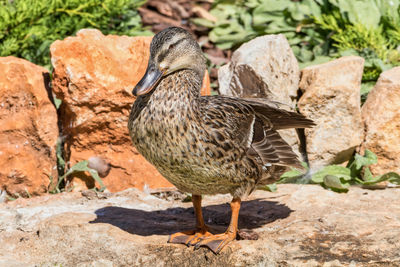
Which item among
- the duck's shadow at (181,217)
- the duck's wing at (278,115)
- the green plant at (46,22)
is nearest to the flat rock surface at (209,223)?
the duck's shadow at (181,217)

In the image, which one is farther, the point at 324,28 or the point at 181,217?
the point at 324,28

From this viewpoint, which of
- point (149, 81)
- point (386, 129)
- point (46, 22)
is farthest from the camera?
point (46, 22)

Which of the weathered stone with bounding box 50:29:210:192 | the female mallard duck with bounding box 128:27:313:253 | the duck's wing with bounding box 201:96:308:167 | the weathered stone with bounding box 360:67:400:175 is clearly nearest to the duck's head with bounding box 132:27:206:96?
the female mallard duck with bounding box 128:27:313:253

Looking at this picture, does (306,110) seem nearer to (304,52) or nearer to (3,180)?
(304,52)

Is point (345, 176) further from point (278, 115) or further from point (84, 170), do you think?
point (84, 170)

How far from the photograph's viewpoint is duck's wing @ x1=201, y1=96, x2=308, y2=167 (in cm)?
384

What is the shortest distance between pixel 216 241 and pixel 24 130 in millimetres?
2181

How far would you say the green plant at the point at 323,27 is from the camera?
6.58 meters

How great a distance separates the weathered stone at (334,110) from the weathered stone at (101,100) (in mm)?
1450

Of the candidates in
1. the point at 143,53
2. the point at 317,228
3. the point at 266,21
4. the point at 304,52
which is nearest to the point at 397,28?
the point at 304,52

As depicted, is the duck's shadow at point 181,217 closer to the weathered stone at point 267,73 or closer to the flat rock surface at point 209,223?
the flat rock surface at point 209,223

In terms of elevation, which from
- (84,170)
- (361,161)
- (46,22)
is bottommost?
(361,161)

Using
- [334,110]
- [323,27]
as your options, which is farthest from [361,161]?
[323,27]

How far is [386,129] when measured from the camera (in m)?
5.38
